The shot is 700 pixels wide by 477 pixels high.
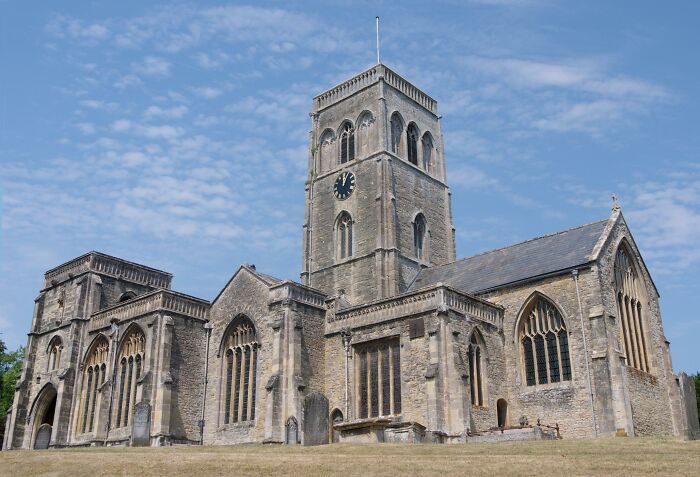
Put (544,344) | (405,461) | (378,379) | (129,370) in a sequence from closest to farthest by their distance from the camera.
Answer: (405,461) < (378,379) < (544,344) < (129,370)

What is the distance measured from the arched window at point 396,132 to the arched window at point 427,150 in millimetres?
2485

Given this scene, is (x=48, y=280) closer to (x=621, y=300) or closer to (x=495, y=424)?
(x=495, y=424)

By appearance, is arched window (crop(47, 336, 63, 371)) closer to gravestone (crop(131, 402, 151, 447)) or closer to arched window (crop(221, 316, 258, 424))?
gravestone (crop(131, 402, 151, 447))

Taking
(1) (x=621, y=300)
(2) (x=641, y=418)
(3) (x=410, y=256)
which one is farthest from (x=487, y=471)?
(3) (x=410, y=256)

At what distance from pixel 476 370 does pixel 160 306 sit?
17.0 meters

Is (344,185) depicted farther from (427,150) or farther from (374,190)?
(427,150)

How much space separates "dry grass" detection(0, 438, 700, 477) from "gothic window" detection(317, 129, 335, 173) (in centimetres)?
3049

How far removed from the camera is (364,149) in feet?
166

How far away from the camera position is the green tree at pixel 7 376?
58.7m

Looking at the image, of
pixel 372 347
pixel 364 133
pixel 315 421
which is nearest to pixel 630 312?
pixel 372 347

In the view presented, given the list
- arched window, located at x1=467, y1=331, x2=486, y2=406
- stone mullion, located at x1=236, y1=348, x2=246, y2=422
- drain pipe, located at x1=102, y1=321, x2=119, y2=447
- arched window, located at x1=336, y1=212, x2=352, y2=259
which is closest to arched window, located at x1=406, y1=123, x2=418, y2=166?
arched window, located at x1=336, y1=212, x2=352, y2=259

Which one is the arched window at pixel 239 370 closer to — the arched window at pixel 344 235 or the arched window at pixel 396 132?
the arched window at pixel 344 235

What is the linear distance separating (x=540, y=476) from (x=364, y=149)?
35.7 m

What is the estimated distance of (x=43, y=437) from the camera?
41.3 meters
